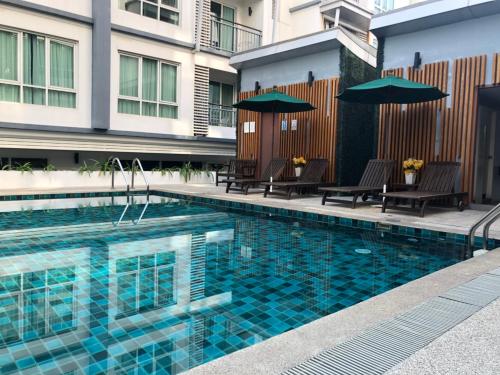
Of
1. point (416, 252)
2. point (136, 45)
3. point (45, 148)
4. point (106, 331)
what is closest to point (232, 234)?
point (416, 252)

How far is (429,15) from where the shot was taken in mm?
7766

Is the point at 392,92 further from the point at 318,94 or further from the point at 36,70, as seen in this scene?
the point at 36,70

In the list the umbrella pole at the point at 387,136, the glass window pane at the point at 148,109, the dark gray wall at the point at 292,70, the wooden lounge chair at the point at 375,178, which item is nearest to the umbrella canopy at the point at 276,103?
the dark gray wall at the point at 292,70

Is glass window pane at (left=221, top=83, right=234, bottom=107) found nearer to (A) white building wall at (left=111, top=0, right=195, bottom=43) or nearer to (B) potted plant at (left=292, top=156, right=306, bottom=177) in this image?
(A) white building wall at (left=111, top=0, right=195, bottom=43)

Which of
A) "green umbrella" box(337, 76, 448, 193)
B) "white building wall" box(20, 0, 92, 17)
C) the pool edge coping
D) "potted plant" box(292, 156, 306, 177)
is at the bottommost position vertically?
the pool edge coping

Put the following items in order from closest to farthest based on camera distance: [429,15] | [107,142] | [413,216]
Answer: [413,216], [429,15], [107,142]

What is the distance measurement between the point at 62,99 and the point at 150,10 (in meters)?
4.36

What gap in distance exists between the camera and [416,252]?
5180 millimetres

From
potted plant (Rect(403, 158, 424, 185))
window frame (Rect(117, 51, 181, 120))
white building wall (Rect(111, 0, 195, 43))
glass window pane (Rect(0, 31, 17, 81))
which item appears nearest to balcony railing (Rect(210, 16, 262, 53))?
white building wall (Rect(111, 0, 195, 43))

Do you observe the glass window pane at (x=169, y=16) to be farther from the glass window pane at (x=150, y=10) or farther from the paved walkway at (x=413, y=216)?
the paved walkway at (x=413, y=216)

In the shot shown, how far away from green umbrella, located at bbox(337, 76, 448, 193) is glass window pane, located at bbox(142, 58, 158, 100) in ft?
24.4

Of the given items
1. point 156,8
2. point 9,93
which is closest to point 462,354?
point 9,93

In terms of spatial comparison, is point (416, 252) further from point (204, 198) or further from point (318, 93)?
point (318, 93)

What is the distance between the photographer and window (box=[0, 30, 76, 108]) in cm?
1070
